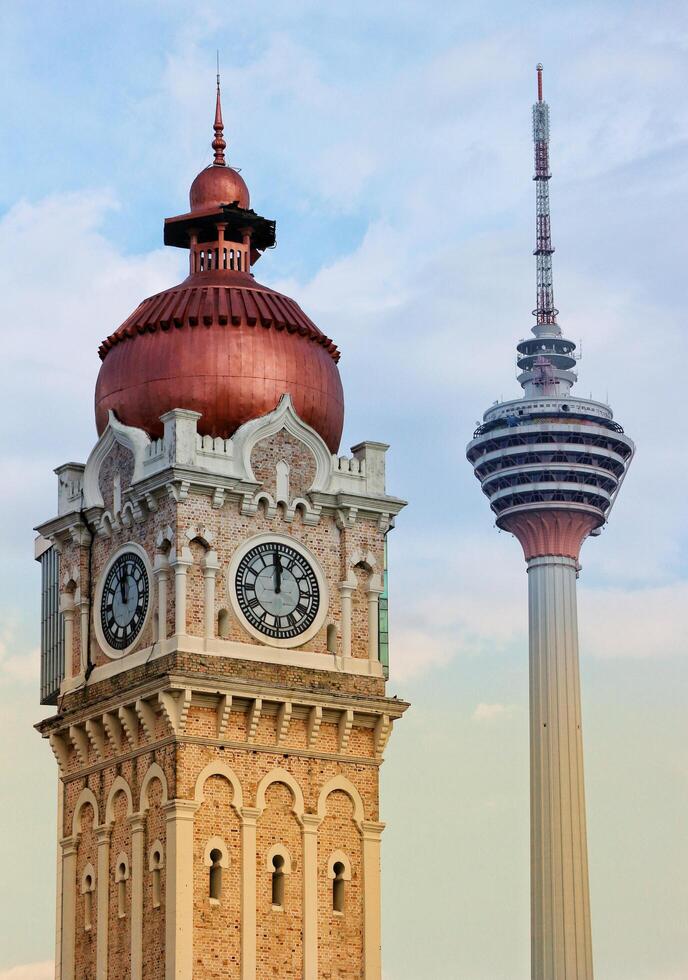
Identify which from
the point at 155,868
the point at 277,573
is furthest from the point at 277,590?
the point at 155,868

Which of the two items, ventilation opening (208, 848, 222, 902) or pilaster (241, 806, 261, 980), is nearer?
pilaster (241, 806, 261, 980)

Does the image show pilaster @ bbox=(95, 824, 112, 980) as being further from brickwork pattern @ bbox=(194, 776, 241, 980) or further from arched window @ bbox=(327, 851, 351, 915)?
arched window @ bbox=(327, 851, 351, 915)

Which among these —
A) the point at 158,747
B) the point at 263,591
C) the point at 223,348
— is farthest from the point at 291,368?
the point at 158,747

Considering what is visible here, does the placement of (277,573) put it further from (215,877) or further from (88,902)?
(88,902)

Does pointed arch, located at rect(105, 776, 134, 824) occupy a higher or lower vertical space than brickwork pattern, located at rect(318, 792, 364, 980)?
higher

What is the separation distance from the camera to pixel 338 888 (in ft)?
208

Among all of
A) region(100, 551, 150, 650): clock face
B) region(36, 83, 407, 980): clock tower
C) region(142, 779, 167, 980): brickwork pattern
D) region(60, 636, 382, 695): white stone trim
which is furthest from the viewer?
region(100, 551, 150, 650): clock face

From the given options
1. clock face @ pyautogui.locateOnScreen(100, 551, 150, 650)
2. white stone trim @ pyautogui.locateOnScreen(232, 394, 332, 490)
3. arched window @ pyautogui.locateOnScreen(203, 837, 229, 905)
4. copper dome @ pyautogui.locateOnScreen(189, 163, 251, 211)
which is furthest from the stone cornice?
copper dome @ pyautogui.locateOnScreen(189, 163, 251, 211)

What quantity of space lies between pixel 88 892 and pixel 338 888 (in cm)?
707

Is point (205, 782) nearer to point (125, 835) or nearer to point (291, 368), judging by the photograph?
point (125, 835)

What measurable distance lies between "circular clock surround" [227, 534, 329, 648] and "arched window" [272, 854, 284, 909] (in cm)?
584

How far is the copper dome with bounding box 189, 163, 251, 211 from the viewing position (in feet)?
228

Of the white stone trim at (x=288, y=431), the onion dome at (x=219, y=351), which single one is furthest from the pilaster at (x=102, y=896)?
the onion dome at (x=219, y=351)

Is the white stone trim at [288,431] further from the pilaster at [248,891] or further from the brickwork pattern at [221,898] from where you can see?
the pilaster at [248,891]
